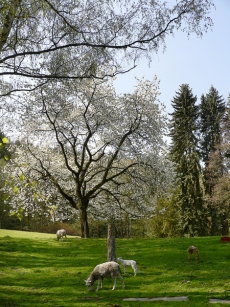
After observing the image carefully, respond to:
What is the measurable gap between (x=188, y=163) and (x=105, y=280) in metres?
25.8

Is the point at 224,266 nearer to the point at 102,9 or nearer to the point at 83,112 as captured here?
the point at 102,9

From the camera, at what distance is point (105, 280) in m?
12.7

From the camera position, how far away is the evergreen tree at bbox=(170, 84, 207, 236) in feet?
113

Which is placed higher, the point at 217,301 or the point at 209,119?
the point at 209,119

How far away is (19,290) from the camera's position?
11.8m

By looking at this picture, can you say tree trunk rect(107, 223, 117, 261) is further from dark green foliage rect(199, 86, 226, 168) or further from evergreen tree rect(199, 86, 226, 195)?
dark green foliage rect(199, 86, 226, 168)

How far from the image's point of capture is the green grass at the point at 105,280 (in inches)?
406

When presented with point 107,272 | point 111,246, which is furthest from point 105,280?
point 107,272

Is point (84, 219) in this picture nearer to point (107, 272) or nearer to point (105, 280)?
point (105, 280)

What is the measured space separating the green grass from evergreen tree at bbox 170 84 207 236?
46.8 feet

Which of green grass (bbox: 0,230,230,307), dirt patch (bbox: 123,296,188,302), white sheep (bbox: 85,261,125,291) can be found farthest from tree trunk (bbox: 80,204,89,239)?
dirt patch (bbox: 123,296,188,302)

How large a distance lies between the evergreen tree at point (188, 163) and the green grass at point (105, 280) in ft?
46.8

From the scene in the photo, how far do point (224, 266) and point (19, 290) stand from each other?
26.2ft

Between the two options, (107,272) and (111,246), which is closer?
(107,272)
